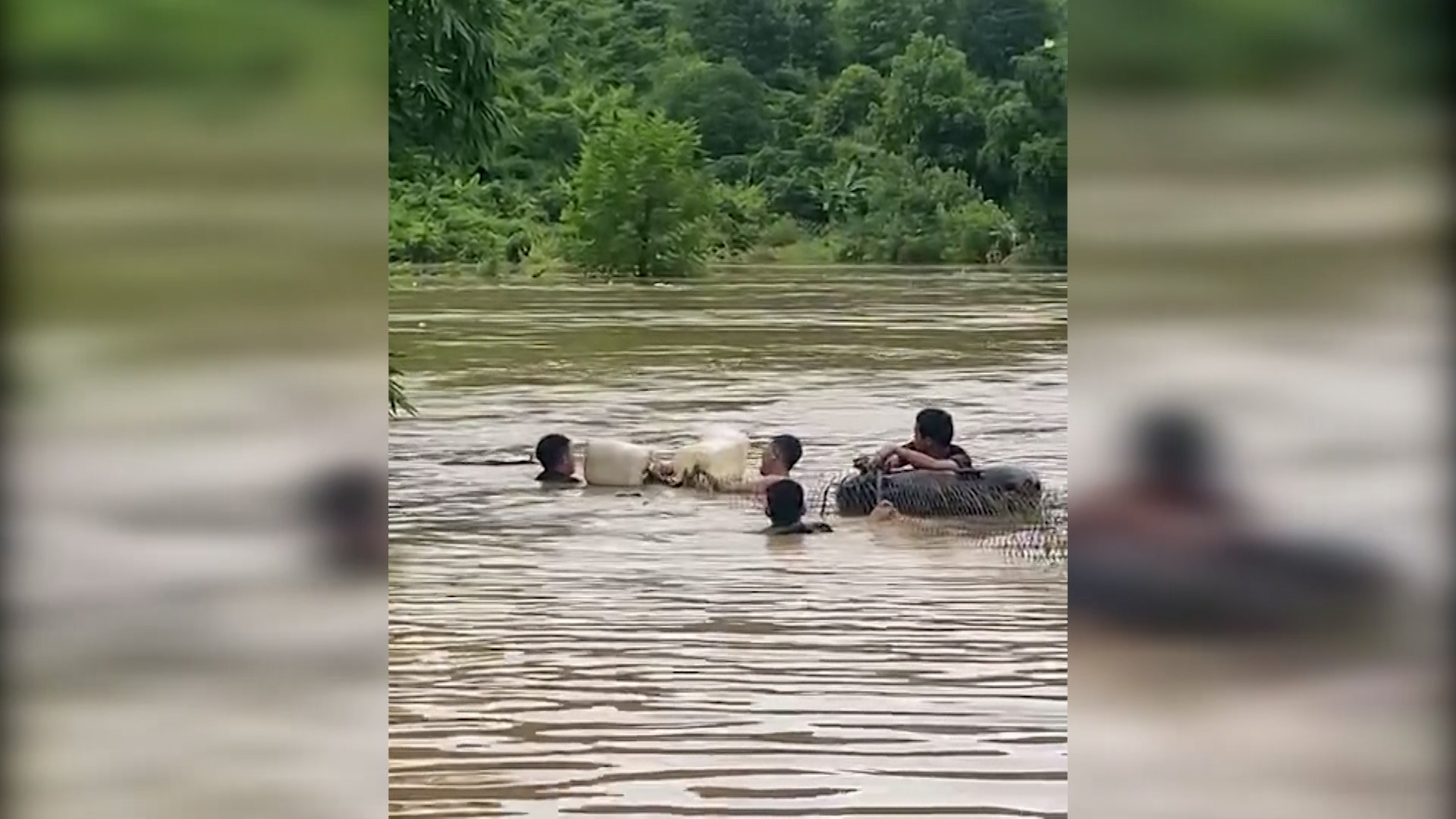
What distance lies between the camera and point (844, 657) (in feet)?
12.1

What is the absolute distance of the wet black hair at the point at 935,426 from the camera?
224 inches

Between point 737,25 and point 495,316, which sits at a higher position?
point 737,25

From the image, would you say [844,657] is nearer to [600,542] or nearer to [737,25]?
[600,542]

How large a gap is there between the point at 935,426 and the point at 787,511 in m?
0.59

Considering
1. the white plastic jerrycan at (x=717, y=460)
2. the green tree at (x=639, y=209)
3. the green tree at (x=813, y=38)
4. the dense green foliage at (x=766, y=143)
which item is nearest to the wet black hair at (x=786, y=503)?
the white plastic jerrycan at (x=717, y=460)

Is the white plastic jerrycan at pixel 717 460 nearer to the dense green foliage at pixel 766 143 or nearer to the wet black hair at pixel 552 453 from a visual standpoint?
the wet black hair at pixel 552 453

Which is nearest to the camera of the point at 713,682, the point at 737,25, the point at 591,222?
the point at 713,682

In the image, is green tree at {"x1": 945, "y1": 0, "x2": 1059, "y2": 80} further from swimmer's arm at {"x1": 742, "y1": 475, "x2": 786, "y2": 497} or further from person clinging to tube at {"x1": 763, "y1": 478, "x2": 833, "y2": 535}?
person clinging to tube at {"x1": 763, "y1": 478, "x2": 833, "y2": 535}
